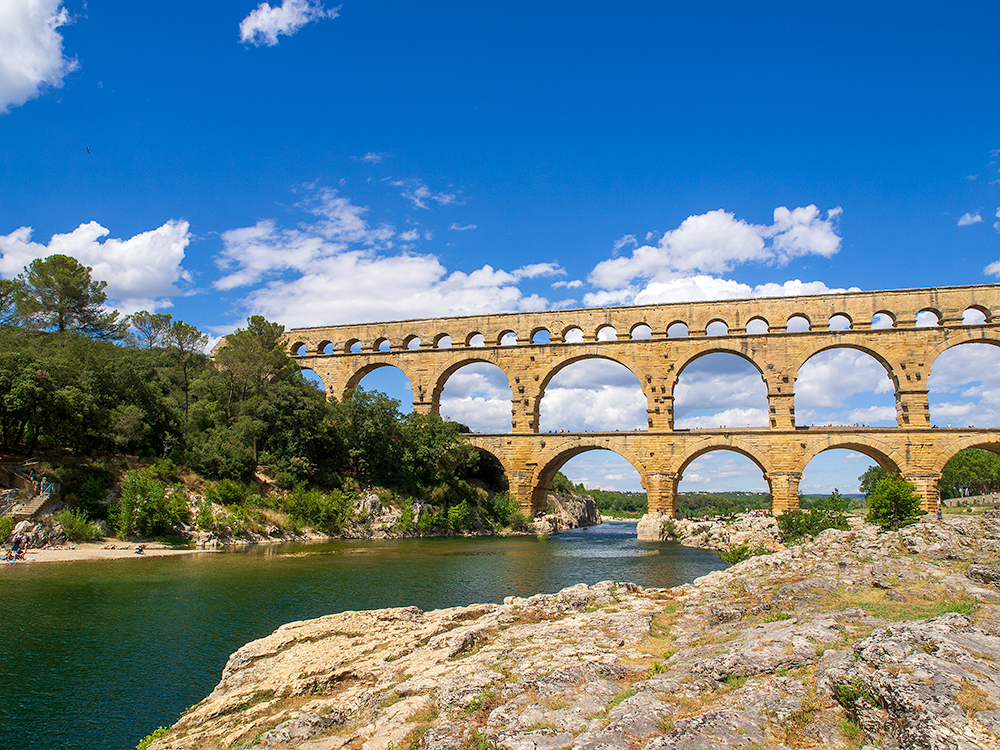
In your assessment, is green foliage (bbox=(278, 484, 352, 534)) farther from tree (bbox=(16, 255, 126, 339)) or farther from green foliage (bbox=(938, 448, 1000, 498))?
green foliage (bbox=(938, 448, 1000, 498))

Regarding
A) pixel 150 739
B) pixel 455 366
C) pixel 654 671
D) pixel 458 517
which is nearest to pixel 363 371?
pixel 455 366

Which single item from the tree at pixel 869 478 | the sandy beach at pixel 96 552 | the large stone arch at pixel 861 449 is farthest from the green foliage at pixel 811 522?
the tree at pixel 869 478

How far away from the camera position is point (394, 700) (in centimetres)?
594

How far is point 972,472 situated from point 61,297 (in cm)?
6331

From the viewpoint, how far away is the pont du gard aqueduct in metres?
29.5

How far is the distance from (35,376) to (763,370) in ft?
103

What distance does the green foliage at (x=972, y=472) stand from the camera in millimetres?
48500

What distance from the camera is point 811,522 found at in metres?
21.3

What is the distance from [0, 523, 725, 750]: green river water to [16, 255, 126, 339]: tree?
16.3m

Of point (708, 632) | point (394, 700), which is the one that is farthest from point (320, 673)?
point (708, 632)

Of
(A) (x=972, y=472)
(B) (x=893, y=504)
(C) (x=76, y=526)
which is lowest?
(A) (x=972, y=472)

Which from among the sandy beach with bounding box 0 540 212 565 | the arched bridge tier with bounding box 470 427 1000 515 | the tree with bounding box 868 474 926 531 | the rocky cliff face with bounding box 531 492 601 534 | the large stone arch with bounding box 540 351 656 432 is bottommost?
the rocky cliff face with bounding box 531 492 601 534

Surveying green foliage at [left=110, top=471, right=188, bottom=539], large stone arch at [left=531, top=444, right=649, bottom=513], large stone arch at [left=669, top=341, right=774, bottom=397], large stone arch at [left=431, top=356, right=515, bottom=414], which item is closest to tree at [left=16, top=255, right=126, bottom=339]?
green foliage at [left=110, top=471, right=188, bottom=539]

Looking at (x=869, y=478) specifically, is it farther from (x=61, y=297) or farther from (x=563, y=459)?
(x=61, y=297)
